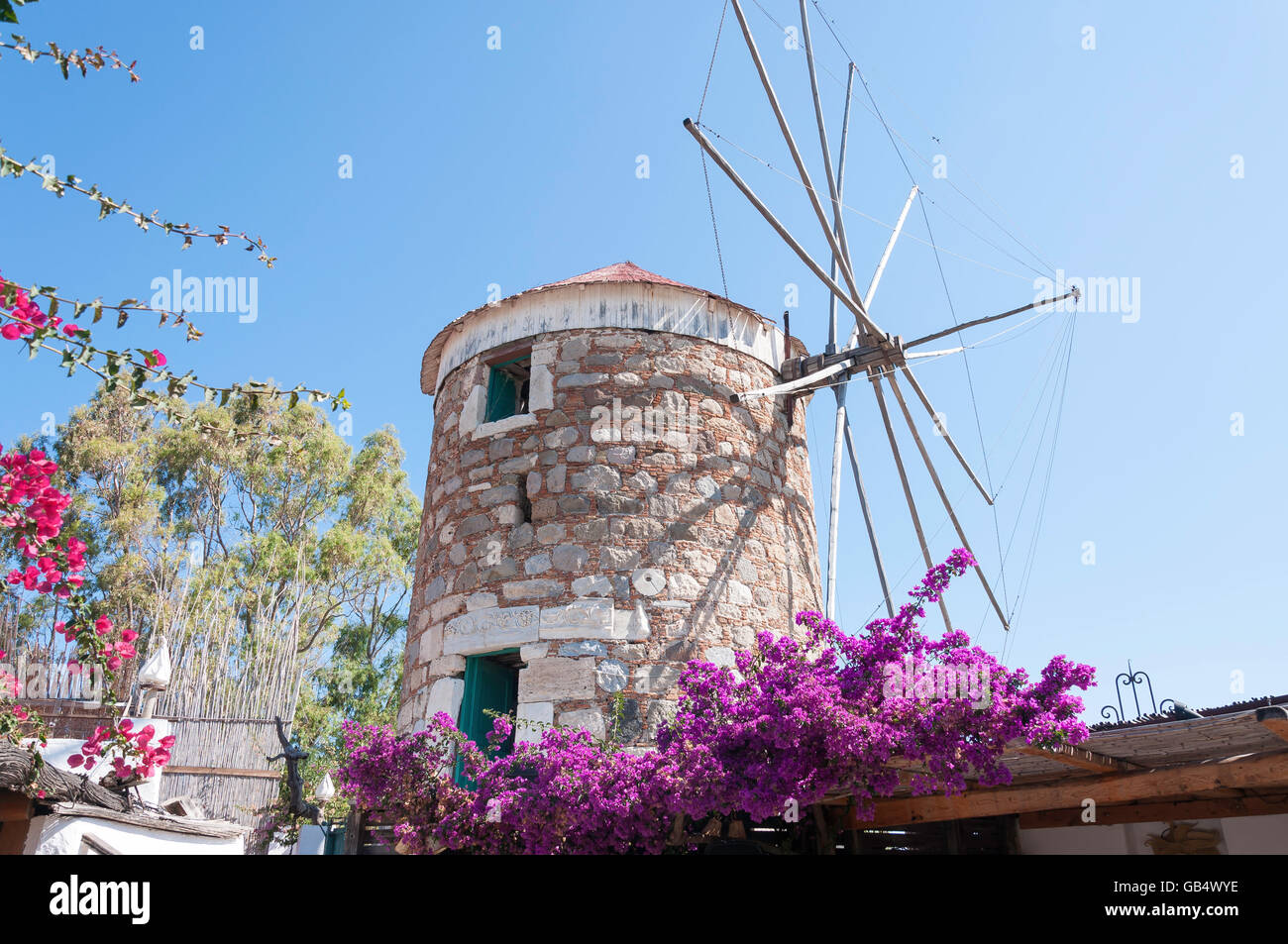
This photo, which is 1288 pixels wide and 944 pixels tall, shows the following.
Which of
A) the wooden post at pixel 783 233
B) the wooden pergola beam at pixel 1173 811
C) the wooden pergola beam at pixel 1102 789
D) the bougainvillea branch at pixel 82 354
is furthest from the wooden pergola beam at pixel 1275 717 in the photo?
the wooden post at pixel 783 233

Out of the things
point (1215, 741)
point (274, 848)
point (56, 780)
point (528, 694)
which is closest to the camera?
point (1215, 741)

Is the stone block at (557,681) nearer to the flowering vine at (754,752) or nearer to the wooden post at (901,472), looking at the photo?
the flowering vine at (754,752)

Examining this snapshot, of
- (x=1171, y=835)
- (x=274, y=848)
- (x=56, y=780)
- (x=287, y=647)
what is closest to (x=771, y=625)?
(x=1171, y=835)

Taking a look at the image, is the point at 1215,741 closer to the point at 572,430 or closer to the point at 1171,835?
the point at 1171,835

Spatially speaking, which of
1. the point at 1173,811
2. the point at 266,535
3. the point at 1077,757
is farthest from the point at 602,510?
the point at 266,535

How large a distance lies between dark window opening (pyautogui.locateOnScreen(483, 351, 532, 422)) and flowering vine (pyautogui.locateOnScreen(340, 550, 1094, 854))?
2.77 meters

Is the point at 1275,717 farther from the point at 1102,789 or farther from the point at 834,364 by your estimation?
the point at 834,364

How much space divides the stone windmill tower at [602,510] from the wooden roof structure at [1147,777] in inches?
71.4

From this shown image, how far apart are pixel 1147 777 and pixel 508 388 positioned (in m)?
5.65

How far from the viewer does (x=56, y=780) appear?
518 centimetres

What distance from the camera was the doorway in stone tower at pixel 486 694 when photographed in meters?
6.49

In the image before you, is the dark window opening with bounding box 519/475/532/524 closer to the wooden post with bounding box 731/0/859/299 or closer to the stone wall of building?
the stone wall of building

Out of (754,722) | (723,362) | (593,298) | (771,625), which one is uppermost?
(593,298)

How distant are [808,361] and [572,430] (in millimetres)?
2358
